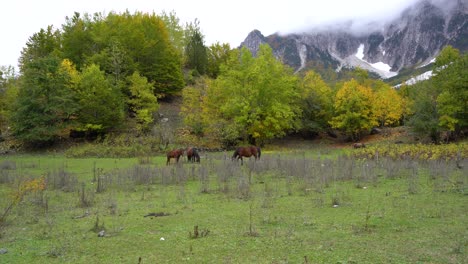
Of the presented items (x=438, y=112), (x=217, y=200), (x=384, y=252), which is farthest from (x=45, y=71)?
(x=438, y=112)

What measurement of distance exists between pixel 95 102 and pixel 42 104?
4854 mm

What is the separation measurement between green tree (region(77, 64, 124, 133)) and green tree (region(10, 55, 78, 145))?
104 centimetres

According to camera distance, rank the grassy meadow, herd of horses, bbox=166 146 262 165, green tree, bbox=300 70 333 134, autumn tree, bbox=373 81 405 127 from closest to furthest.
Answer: the grassy meadow < herd of horses, bbox=166 146 262 165 < autumn tree, bbox=373 81 405 127 < green tree, bbox=300 70 333 134

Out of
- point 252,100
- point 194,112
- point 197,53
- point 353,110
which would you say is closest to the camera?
point 252,100

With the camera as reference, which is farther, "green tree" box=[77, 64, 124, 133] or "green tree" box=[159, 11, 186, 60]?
"green tree" box=[159, 11, 186, 60]

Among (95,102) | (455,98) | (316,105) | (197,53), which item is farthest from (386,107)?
(95,102)

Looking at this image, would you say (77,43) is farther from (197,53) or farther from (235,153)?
(235,153)

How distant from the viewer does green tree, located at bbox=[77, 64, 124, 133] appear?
36.0m

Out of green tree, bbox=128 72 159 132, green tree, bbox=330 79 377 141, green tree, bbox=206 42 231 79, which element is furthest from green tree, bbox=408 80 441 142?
green tree, bbox=206 42 231 79

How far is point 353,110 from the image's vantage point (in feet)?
144

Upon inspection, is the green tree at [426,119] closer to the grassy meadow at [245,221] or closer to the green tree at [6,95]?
the grassy meadow at [245,221]

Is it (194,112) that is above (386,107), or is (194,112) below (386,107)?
below

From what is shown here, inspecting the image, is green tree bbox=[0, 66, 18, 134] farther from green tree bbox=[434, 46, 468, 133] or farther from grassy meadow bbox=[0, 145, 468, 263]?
green tree bbox=[434, 46, 468, 133]

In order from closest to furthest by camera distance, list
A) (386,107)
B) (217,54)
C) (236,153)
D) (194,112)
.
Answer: (236,153) → (194,112) → (386,107) → (217,54)
